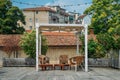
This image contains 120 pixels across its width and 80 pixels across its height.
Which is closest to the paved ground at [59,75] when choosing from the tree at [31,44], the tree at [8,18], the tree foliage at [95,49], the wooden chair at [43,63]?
the wooden chair at [43,63]

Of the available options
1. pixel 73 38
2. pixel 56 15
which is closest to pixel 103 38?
pixel 73 38

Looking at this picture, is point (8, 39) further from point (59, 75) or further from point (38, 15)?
point (38, 15)

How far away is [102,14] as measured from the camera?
40.1 metres

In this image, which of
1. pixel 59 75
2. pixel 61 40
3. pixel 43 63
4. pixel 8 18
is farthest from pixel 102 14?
pixel 59 75

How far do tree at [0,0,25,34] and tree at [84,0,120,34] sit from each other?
10.3 m

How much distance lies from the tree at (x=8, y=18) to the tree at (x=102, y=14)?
10336 millimetres

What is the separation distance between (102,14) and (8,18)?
13236 mm

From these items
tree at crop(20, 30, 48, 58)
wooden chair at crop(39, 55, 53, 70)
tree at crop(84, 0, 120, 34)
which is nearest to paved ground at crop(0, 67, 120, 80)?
wooden chair at crop(39, 55, 53, 70)

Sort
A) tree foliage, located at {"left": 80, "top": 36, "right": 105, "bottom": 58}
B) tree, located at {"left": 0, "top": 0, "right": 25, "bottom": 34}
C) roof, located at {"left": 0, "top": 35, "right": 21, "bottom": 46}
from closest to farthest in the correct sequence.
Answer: tree foliage, located at {"left": 80, "top": 36, "right": 105, "bottom": 58} < roof, located at {"left": 0, "top": 35, "right": 21, "bottom": 46} < tree, located at {"left": 0, "top": 0, "right": 25, "bottom": 34}

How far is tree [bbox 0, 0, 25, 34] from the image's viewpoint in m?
45.2

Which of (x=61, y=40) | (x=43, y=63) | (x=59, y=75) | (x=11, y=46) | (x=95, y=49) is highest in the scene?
(x=61, y=40)

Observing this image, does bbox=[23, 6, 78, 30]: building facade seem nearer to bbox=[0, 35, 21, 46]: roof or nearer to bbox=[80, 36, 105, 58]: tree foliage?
bbox=[0, 35, 21, 46]: roof

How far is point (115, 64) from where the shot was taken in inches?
993

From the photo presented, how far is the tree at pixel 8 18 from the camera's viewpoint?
148 ft
